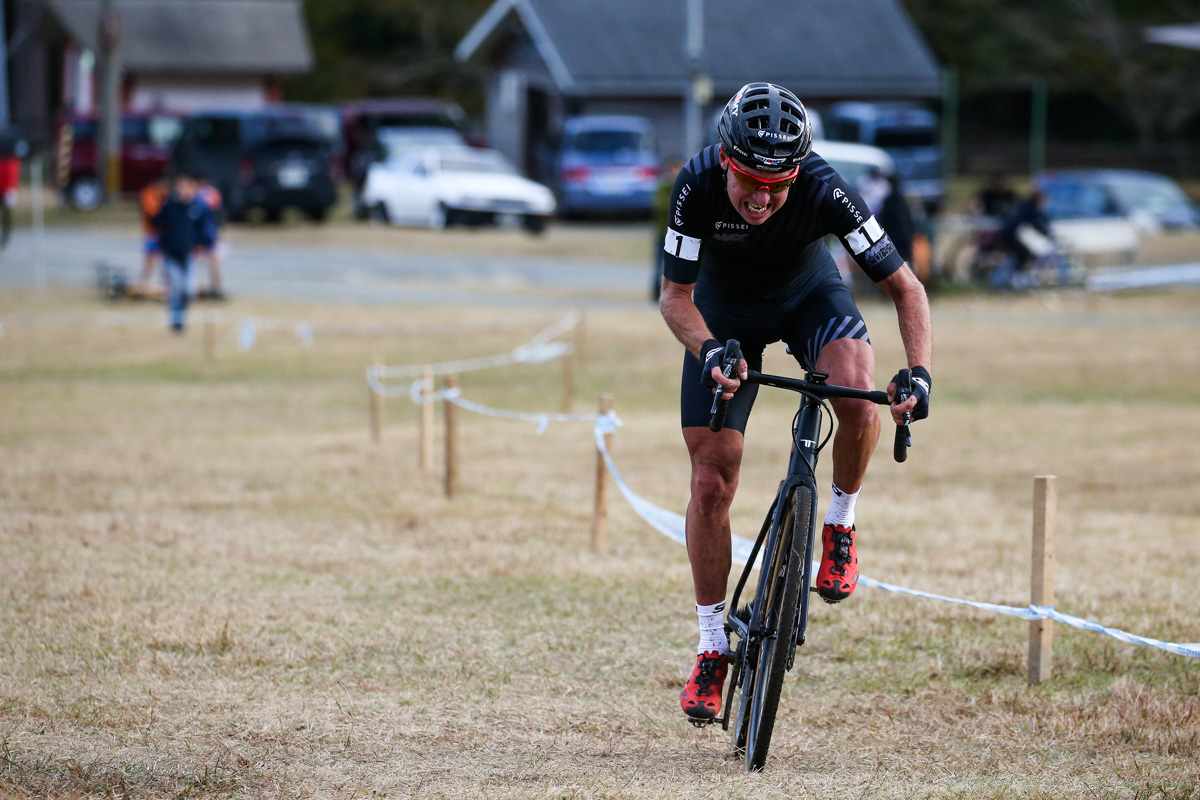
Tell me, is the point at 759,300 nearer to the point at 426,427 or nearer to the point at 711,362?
the point at 711,362

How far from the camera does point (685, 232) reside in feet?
16.1

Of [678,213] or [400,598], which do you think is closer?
[678,213]

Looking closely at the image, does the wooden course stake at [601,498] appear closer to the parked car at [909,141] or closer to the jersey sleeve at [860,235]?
the jersey sleeve at [860,235]

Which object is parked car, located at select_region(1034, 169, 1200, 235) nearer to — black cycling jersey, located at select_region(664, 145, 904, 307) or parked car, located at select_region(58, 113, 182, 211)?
parked car, located at select_region(58, 113, 182, 211)

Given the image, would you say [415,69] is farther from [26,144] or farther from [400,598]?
[400,598]

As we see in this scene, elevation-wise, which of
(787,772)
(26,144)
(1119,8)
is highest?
(1119,8)

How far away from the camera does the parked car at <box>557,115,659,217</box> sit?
116 feet

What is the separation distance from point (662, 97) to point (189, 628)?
36415 millimetres

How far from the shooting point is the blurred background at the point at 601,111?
2883cm

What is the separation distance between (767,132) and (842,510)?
1.35 metres

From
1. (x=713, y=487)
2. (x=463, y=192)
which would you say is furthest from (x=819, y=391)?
(x=463, y=192)

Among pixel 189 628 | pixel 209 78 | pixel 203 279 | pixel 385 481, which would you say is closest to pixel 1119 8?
pixel 209 78

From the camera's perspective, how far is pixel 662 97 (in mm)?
41500

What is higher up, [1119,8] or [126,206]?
[1119,8]
